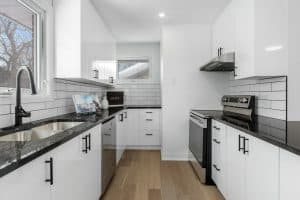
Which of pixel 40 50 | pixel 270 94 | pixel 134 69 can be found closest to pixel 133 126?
pixel 134 69

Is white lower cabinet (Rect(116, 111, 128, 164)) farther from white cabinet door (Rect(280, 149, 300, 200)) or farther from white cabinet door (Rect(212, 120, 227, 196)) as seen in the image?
white cabinet door (Rect(280, 149, 300, 200))

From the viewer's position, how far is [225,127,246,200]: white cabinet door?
1.90 meters

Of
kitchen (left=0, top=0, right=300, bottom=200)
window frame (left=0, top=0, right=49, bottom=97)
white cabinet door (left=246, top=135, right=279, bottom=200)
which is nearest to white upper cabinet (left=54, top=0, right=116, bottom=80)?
kitchen (left=0, top=0, right=300, bottom=200)

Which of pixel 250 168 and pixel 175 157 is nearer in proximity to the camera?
pixel 250 168

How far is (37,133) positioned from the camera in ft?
6.02

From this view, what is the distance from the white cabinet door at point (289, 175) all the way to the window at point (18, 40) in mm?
1855

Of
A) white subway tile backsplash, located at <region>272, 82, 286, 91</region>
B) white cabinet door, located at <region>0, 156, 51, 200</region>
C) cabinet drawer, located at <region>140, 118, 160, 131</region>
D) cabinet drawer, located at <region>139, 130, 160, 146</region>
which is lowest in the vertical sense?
cabinet drawer, located at <region>139, 130, 160, 146</region>

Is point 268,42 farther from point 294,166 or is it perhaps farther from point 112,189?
point 112,189

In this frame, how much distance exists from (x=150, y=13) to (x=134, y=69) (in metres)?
2.08

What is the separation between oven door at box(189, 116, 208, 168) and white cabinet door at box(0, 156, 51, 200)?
204cm

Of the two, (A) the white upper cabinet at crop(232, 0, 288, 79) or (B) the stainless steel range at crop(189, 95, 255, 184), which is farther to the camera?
(B) the stainless steel range at crop(189, 95, 255, 184)

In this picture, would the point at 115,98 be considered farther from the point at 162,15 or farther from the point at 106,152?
the point at 106,152

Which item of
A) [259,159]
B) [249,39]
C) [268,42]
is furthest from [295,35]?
[259,159]

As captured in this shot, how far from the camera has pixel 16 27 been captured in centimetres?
199
